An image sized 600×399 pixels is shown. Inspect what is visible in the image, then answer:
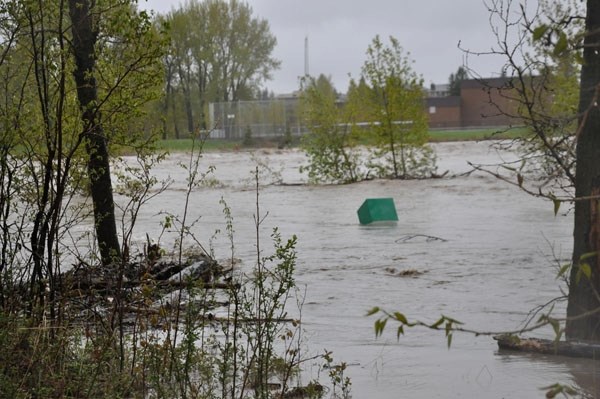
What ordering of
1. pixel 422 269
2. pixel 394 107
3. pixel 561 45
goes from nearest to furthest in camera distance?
1. pixel 561 45
2. pixel 422 269
3. pixel 394 107

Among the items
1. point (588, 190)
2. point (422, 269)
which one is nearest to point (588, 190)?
point (588, 190)

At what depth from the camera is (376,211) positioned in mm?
21344

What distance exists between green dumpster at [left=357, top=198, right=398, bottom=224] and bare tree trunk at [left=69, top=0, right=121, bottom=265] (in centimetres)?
961

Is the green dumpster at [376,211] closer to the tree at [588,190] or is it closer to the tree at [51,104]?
the tree at [51,104]

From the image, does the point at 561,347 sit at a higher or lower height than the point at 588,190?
lower

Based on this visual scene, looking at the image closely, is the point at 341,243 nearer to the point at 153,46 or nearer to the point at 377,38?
the point at 153,46

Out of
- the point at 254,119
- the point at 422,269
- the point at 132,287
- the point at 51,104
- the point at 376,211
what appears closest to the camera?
the point at 51,104

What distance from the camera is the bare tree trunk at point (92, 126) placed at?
7.81 m

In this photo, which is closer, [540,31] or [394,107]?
[540,31]

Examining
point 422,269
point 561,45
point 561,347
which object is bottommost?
point 422,269

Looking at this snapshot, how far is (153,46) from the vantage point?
25.8 feet

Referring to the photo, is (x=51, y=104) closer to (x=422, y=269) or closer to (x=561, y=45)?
(x=561, y=45)

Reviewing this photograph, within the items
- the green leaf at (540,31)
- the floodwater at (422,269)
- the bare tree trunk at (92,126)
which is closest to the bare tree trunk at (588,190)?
the floodwater at (422,269)

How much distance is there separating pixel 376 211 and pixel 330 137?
1229cm
